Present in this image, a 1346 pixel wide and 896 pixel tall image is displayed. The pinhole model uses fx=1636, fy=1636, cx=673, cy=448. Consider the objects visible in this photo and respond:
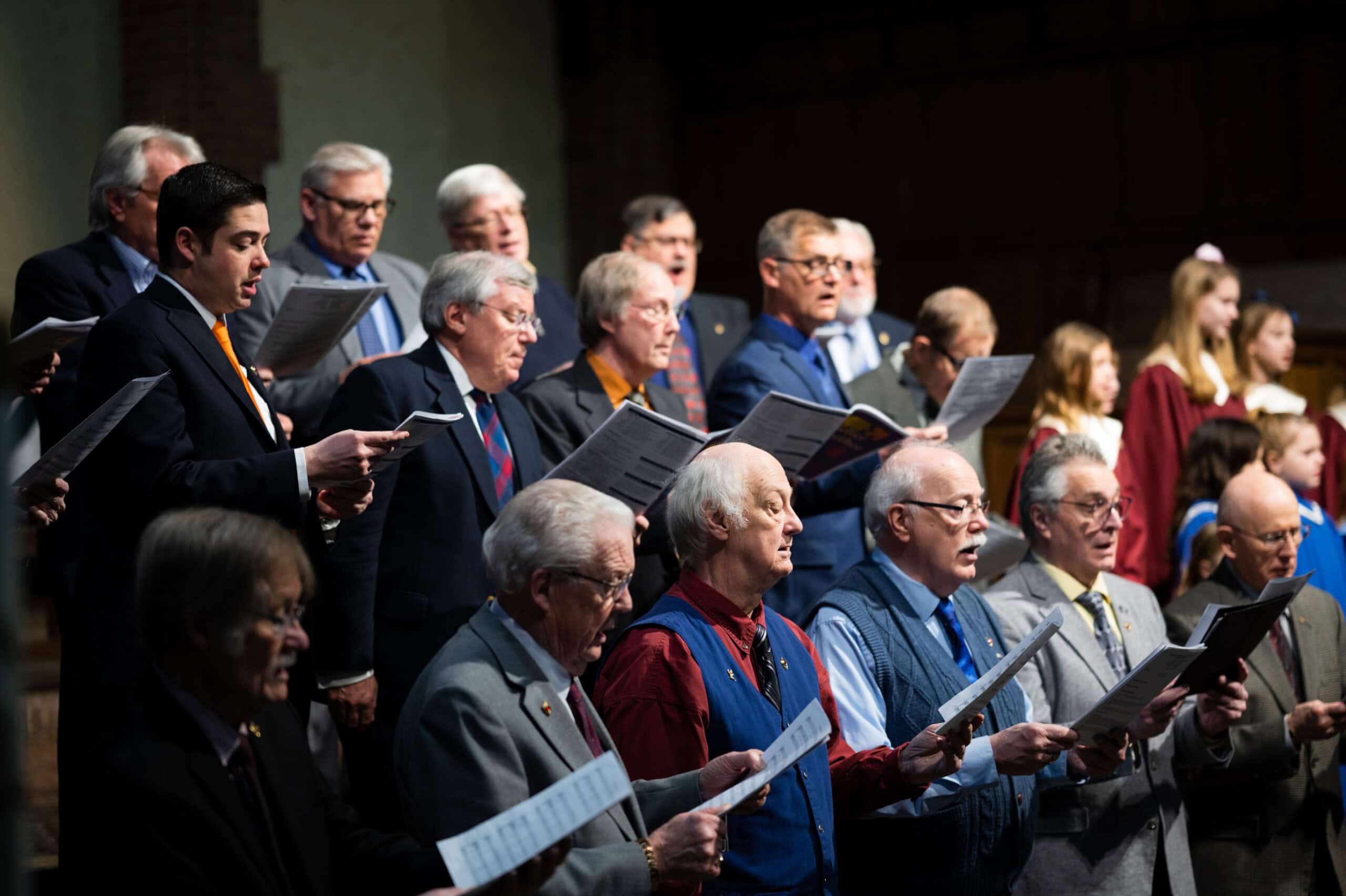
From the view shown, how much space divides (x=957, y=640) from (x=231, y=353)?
168 cm

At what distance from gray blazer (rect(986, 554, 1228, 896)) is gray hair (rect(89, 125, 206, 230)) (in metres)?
2.23

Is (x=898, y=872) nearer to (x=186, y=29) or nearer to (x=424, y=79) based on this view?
(x=186, y=29)

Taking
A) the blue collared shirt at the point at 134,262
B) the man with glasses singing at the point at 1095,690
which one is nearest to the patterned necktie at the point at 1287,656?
the man with glasses singing at the point at 1095,690

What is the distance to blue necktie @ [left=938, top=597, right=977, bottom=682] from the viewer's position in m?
3.63

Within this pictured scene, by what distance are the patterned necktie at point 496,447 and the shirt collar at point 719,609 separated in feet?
2.08

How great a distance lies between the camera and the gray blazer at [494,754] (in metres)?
2.45

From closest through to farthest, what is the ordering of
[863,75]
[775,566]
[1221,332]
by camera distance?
1. [775,566]
2. [1221,332]
3. [863,75]

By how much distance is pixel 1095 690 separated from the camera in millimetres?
3906

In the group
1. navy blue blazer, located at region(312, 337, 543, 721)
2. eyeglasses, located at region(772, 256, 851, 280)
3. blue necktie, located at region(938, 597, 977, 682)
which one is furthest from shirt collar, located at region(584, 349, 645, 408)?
blue necktie, located at region(938, 597, 977, 682)

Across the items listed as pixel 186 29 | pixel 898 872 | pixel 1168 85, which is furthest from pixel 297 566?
pixel 1168 85

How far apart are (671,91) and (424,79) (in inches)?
71.3

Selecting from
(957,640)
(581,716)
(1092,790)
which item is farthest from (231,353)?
(1092,790)

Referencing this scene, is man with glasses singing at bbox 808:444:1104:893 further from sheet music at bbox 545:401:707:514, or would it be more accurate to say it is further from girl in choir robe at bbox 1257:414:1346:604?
girl in choir robe at bbox 1257:414:1346:604

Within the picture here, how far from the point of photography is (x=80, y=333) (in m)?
3.29
